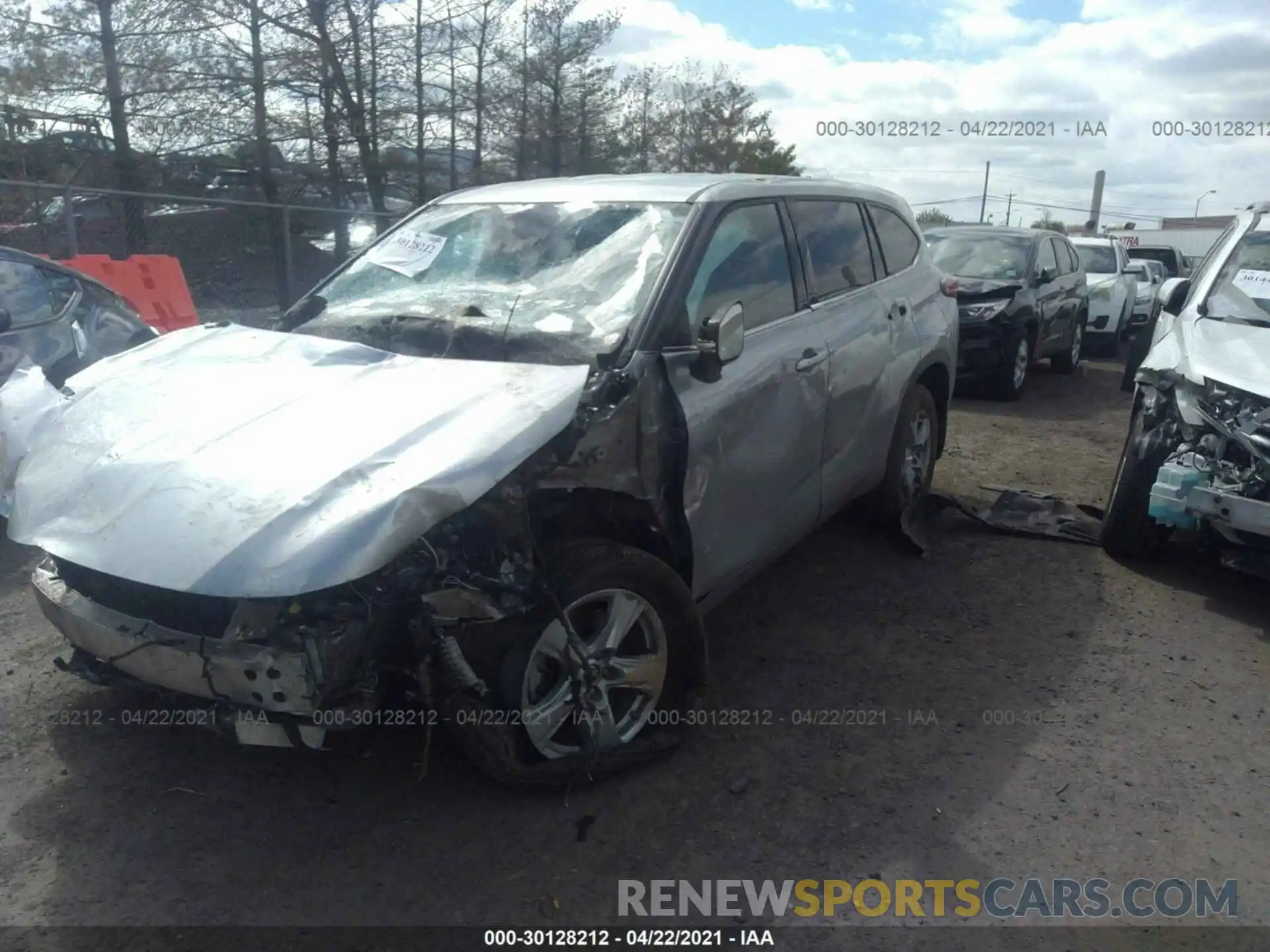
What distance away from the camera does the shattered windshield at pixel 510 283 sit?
3529mm

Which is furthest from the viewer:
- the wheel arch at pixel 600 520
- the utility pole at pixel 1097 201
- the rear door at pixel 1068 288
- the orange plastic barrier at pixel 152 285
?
the utility pole at pixel 1097 201

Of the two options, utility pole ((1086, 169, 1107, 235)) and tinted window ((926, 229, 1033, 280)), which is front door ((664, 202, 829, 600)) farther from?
utility pole ((1086, 169, 1107, 235))

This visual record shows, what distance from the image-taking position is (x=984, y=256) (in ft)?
36.0

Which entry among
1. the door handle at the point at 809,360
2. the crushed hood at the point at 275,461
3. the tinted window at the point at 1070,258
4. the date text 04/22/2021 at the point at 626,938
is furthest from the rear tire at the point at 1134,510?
the tinted window at the point at 1070,258

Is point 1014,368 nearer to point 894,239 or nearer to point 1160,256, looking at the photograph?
point 894,239

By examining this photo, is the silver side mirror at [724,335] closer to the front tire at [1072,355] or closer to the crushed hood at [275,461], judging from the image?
the crushed hood at [275,461]

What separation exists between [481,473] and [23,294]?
469 centimetres

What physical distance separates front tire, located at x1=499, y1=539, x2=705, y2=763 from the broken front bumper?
596mm

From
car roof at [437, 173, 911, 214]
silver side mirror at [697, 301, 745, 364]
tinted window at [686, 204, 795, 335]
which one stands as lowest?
silver side mirror at [697, 301, 745, 364]

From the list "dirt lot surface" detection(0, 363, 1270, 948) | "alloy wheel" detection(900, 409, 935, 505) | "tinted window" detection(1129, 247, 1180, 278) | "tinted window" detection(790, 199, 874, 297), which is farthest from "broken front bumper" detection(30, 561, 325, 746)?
"tinted window" detection(1129, 247, 1180, 278)

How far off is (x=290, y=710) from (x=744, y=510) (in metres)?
1.85

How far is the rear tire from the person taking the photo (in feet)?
16.6

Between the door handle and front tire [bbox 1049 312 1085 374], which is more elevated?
the door handle

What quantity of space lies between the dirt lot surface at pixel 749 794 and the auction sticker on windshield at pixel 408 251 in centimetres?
190
